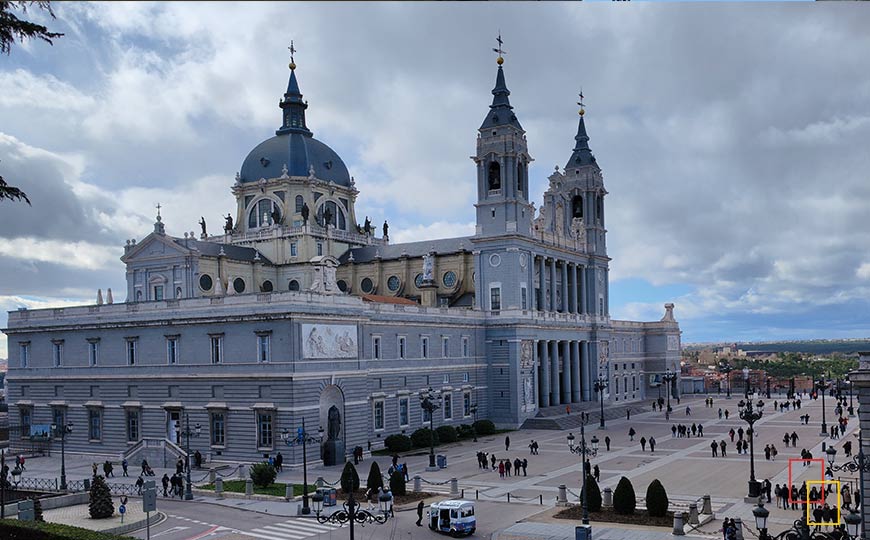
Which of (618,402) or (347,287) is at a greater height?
(347,287)

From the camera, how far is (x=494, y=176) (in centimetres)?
8512

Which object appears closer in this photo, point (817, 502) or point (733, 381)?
Result: point (817, 502)

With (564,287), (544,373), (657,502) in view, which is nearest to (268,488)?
(657,502)

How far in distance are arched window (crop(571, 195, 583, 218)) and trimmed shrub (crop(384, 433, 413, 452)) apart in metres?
47.2

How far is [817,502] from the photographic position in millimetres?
39312

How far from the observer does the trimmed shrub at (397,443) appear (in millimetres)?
64500

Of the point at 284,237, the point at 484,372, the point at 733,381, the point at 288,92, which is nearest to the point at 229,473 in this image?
the point at 484,372

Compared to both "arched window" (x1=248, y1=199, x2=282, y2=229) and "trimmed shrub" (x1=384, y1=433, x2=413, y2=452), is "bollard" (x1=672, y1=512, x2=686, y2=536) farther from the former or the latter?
"arched window" (x1=248, y1=199, x2=282, y2=229)

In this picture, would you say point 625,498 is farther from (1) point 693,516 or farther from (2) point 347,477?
(2) point 347,477

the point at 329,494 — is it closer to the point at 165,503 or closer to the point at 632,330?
the point at 165,503

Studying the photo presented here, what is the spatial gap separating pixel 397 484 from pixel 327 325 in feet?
55.1

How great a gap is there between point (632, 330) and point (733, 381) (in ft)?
147

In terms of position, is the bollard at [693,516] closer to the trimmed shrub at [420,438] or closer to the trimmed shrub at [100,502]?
the trimmed shrub at [100,502]

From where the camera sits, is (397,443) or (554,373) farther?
(554,373)
